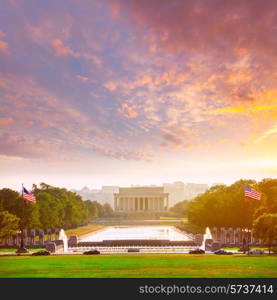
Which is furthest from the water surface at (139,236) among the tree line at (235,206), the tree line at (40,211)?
the tree line at (40,211)

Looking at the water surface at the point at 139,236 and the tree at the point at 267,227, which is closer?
the tree at the point at 267,227

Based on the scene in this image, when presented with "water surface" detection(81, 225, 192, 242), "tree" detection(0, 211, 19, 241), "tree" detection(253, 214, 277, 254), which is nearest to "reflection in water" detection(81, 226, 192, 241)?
"water surface" detection(81, 225, 192, 242)

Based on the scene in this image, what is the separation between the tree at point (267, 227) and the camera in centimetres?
5197

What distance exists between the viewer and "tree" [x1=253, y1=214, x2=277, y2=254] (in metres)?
52.0

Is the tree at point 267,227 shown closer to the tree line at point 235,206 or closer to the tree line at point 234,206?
the tree line at point 235,206

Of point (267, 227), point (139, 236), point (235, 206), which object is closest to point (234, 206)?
point (235, 206)

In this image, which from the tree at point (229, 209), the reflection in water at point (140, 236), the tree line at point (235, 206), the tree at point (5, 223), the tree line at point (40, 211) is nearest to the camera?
the tree at point (5, 223)

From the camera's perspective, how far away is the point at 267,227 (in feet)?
172

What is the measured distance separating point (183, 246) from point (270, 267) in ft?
117

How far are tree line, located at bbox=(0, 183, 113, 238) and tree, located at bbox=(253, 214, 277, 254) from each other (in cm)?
3705

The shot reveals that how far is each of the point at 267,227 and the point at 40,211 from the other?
53605 mm

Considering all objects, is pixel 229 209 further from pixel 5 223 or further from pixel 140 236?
pixel 5 223

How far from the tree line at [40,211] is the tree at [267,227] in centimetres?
3705
